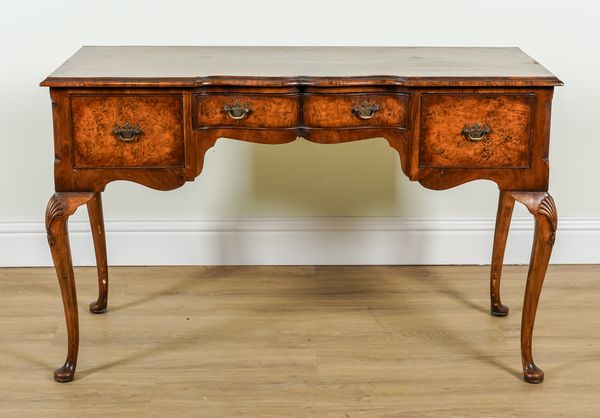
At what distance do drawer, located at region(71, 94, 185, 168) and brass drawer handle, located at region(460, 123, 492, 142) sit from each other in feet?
2.47

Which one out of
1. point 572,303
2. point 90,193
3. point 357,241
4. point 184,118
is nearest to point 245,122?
point 184,118

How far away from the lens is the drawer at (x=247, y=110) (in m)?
2.82

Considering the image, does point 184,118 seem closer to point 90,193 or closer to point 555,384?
point 90,193

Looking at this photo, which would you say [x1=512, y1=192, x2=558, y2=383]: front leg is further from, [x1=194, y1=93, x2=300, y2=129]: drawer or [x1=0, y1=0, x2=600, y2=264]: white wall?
[x1=0, y1=0, x2=600, y2=264]: white wall

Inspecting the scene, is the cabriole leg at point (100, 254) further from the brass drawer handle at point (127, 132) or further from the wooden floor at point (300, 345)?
the brass drawer handle at point (127, 132)

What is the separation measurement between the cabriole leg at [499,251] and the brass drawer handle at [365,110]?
0.73 metres

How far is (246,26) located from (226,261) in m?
0.83

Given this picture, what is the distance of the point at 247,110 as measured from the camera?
283 cm

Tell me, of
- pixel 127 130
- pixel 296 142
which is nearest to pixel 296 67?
pixel 127 130

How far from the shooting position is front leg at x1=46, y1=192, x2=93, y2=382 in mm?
2867

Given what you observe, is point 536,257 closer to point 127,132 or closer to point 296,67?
point 296,67

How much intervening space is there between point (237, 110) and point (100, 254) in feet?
2.81

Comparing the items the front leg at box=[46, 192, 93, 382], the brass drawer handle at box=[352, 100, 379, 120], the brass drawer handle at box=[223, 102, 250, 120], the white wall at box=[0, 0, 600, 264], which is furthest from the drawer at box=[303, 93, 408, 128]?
the white wall at box=[0, 0, 600, 264]

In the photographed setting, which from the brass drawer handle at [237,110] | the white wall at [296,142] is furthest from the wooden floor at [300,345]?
the brass drawer handle at [237,110]
